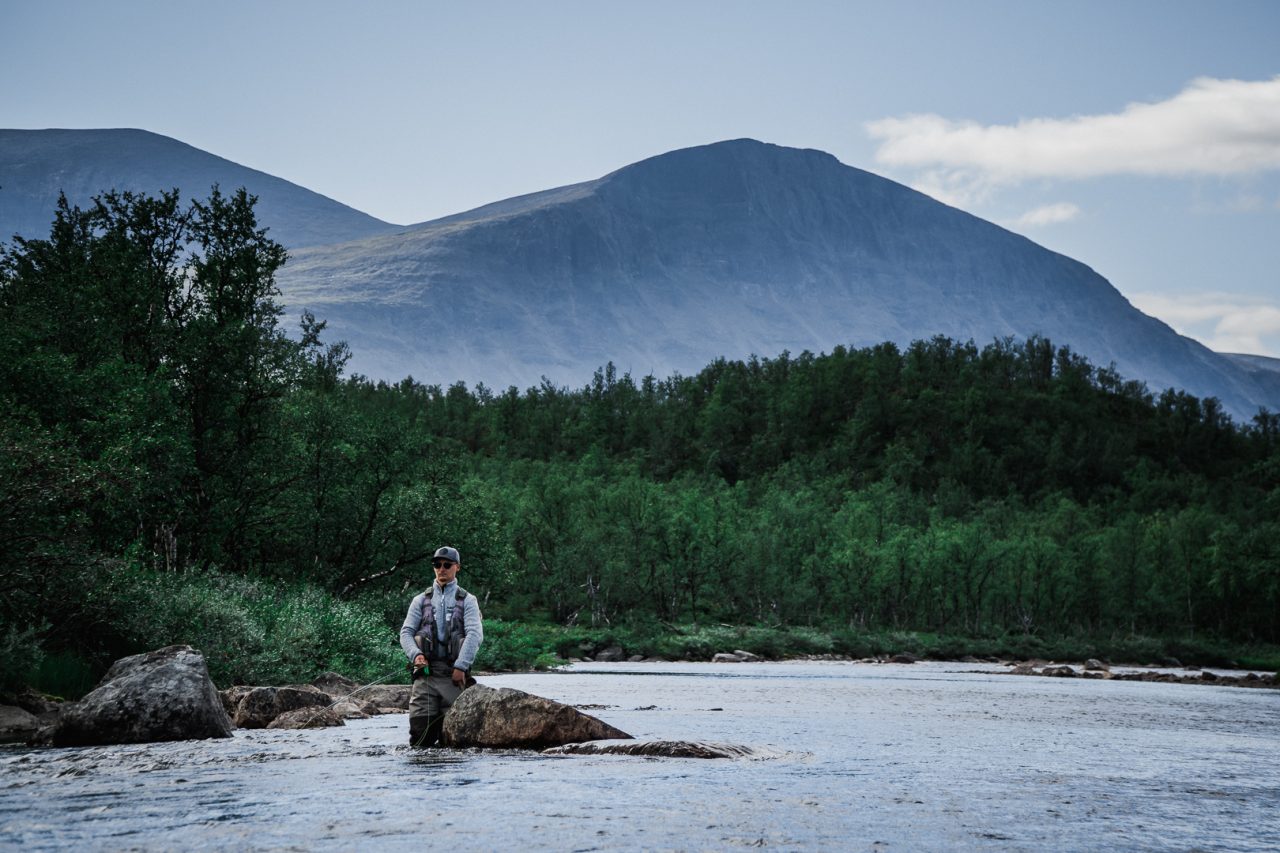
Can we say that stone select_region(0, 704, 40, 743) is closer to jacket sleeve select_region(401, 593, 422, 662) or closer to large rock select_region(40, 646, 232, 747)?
large rock select_region(40, 646, 232, 747)

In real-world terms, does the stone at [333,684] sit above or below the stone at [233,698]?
below

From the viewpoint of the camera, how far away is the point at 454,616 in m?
17.7

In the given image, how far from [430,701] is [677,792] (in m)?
5.25

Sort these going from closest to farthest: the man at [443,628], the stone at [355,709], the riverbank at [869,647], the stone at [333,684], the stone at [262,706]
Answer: the man at [443,628]
the stone at [262,706]
the stone at [355,709]
the stone at [333,684]
the riverbank at [869,647]

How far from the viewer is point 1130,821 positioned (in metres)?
14.7

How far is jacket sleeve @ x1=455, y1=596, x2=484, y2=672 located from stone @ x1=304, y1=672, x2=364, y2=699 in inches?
645

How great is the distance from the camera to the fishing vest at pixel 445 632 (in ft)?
57.9

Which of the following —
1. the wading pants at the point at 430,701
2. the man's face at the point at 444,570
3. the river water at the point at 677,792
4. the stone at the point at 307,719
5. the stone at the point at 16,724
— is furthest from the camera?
the stone at the point at 307,719

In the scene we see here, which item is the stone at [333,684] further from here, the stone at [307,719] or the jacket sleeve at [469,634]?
the jacket sleeve at [469,634]

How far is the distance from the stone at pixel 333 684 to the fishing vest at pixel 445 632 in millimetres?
16006

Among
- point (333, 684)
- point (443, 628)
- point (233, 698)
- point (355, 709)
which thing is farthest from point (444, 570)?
point (333, 684)

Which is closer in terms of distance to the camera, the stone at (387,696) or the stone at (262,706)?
the stone at (262,706)

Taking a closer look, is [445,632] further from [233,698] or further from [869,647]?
[869,647]

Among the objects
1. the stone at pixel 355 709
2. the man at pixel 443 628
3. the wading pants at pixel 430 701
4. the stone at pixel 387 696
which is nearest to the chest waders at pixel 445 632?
the man at pixel 443 628
